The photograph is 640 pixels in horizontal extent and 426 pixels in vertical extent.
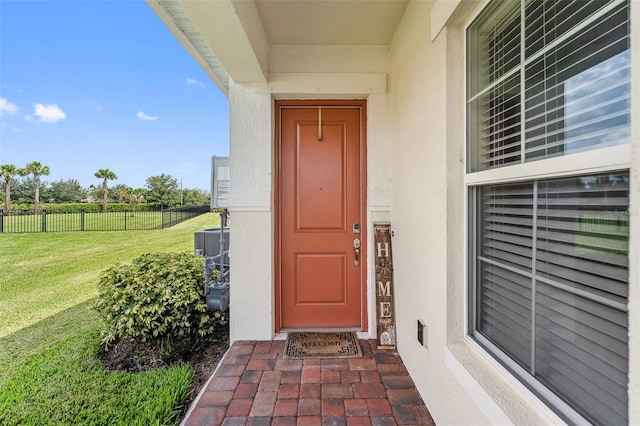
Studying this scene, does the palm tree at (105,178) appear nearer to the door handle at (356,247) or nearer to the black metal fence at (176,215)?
the black metal fence at (176,215)

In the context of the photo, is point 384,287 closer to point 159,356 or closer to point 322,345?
point 322,345

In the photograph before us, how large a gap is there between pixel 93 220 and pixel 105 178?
54.8 inches

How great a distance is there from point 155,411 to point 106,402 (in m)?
0.43

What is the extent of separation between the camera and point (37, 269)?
14.2 ft

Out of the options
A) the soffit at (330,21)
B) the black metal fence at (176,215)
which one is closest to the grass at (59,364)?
the soffit at (330,21)

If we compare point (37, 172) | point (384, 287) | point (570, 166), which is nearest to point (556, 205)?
point (570, 166)

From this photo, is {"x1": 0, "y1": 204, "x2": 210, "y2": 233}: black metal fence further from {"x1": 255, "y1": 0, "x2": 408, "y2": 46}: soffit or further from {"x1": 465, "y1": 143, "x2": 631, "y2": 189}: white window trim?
{"x1": 465, "y1": 143, "x2": 631, "y2": 189}: white window trim

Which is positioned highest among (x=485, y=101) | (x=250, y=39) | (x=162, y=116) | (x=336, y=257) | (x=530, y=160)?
(x=162, y=116)

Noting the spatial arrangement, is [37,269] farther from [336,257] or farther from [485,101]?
[485,101]

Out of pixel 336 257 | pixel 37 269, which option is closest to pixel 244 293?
pixel 336 257

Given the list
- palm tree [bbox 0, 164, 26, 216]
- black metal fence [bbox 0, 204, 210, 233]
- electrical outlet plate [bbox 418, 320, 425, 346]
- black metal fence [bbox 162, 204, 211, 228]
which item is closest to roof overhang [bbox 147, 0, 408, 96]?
electrical outlet plate [bbox 418, 320, 425, 346]

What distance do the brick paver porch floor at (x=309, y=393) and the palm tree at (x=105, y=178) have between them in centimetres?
743

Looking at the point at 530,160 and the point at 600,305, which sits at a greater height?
the point at 530,160

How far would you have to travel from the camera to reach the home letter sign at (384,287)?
2.42 m
